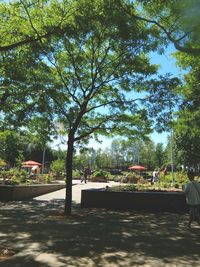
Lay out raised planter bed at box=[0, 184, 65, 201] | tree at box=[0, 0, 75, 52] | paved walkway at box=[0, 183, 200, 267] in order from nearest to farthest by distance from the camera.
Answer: paved walkway at box=[0, 183, 200, 267]
tree at box=[0, 0, 75, 52]
raised planter bed at box=[0, 184, 65, 201]

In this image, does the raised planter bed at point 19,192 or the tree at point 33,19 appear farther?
the raised planter bed at point 19,192

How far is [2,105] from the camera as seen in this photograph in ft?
53.6

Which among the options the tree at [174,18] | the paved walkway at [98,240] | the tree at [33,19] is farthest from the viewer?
the tree at [33,19]

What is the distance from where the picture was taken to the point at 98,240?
29.0 ft

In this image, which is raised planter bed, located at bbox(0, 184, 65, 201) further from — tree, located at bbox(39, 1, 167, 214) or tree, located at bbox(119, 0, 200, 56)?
tree, located at bbox(119, 0, 200, 56)

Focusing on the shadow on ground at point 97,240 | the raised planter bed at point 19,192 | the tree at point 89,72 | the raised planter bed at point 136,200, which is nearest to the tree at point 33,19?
the tree at point 89,72

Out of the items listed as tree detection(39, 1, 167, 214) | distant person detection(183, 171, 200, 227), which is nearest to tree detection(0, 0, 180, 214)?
tree detection(39, 1, 167, 214)

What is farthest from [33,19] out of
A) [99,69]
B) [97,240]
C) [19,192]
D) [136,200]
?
[19,192]

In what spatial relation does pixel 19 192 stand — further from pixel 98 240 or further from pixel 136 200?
pixel 98 240

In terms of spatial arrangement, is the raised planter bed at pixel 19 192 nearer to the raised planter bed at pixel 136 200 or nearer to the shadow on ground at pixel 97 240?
the raised planter bed at pixel 136 200

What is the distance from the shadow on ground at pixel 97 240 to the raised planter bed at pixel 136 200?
1.30 metres

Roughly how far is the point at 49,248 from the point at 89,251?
89 centimetres

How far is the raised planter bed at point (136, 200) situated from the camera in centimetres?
1482

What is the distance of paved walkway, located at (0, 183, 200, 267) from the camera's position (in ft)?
23.0
